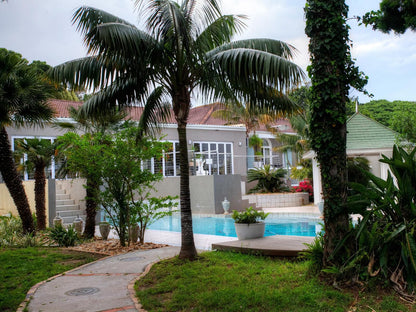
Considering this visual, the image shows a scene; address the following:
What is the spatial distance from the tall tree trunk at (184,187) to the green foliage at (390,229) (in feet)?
11.1

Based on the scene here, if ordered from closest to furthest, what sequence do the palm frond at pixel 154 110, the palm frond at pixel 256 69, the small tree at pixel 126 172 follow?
the palm frond at pixel 256 69 → the palm frond at pixel 154 110 → the small tree at pixel 126 172

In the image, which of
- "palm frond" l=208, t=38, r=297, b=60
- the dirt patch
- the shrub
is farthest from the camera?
the shrub

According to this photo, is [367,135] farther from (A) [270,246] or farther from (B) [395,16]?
(A) [270,246]

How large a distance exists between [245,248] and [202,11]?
4.82 m

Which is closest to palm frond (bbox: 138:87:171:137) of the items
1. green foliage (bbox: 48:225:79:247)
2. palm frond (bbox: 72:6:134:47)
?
palm frond (bbox: 72:6:134:47)

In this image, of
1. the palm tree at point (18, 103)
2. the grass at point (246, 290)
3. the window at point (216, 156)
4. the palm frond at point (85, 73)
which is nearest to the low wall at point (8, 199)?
the palm tree at point (18, 103)

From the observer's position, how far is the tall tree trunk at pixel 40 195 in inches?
529

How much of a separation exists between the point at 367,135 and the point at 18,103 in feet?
45.5

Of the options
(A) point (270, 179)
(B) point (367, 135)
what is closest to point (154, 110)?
(B) point (367, 135)

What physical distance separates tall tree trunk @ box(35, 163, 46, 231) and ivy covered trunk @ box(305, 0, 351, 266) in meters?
10.6

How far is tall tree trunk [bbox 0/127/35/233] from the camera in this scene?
11.7 meters

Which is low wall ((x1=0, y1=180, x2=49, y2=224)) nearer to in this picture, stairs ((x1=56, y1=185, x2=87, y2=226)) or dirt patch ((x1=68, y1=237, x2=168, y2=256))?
stairs ((x1=56, y1=185, x2=87, y2=226))

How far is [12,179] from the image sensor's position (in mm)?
11875

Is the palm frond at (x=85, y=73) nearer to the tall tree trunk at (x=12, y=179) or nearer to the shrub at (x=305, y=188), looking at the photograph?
the tall tree trunk at (x=12, y=179)
